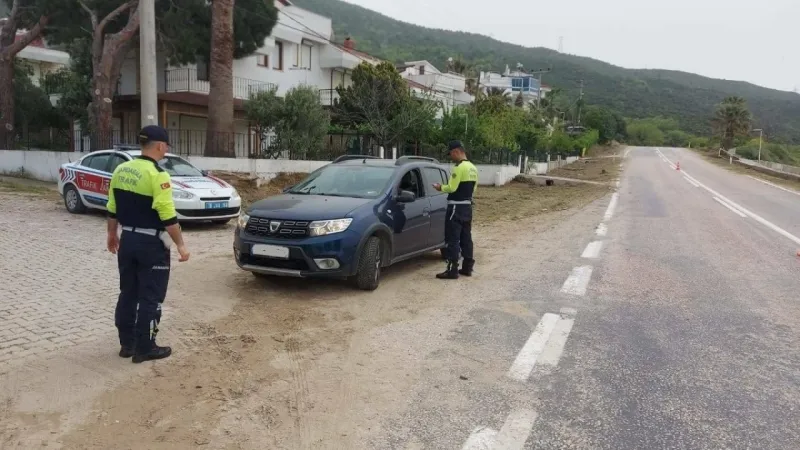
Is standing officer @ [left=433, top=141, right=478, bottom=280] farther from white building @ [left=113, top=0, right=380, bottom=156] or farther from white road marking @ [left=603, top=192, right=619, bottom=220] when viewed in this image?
white building @ [left=113, top=0, right=380, bottom=156]

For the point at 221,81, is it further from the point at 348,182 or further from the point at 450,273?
the point at 450,273

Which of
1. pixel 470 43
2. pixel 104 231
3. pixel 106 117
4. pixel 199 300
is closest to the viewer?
pixel 199 300

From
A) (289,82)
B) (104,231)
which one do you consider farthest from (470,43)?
(104,231)

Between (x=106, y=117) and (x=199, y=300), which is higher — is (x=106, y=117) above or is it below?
above

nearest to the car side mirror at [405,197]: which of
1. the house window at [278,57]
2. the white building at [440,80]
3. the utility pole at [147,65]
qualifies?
the utility pole at [147,65]

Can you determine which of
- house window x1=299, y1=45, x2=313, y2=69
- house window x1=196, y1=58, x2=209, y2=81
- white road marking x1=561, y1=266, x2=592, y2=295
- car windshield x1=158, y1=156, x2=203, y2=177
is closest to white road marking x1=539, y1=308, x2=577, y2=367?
white road marking x1=561, y1=266, x2=592, y2=295

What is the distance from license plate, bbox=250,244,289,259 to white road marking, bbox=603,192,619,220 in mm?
10986

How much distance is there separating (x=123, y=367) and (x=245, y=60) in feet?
86.3

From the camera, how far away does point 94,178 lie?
12570 mm

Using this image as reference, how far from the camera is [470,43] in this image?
5221 inches

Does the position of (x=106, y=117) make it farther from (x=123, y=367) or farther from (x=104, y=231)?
(x=123, y=367)

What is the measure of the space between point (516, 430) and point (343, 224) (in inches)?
141

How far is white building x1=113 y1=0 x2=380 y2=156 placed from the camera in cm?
2522

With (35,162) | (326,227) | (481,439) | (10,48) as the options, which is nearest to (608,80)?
(10,48)
